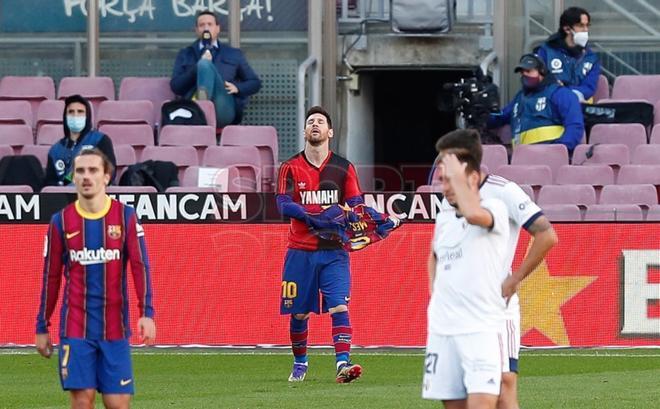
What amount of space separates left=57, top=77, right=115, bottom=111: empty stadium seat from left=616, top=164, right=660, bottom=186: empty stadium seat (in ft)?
20.6

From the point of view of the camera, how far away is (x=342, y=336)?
1255cm

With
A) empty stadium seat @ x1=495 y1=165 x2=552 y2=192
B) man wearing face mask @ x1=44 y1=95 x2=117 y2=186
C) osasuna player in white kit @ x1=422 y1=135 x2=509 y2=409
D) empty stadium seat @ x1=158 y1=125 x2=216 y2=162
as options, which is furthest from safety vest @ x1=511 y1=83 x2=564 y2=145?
osasuna player in white kit @ x1=422 y1=135 x2=509 y2=409

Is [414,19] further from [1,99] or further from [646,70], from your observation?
[1,99]

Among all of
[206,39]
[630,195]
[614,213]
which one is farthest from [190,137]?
[614,213]

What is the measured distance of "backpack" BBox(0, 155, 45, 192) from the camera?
17.4 meters

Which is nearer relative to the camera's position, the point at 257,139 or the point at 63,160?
the point at 63,160

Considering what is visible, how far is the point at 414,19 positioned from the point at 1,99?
206 inches

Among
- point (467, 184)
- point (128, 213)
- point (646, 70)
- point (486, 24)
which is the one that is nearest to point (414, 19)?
point (486, 24)

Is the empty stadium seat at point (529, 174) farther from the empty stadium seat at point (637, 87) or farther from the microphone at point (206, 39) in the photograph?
the microphone at point (206, 39)

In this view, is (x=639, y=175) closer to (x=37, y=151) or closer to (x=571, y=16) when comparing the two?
(x=571, y=16)

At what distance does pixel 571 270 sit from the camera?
15469 mm

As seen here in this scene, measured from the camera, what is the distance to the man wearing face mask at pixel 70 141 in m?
16.9

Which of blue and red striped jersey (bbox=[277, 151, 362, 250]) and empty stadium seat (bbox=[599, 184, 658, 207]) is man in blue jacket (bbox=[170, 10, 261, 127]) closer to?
empty stadium seat (bbox=[599, 184, 658, 207])

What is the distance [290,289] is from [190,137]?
19.9 feet
